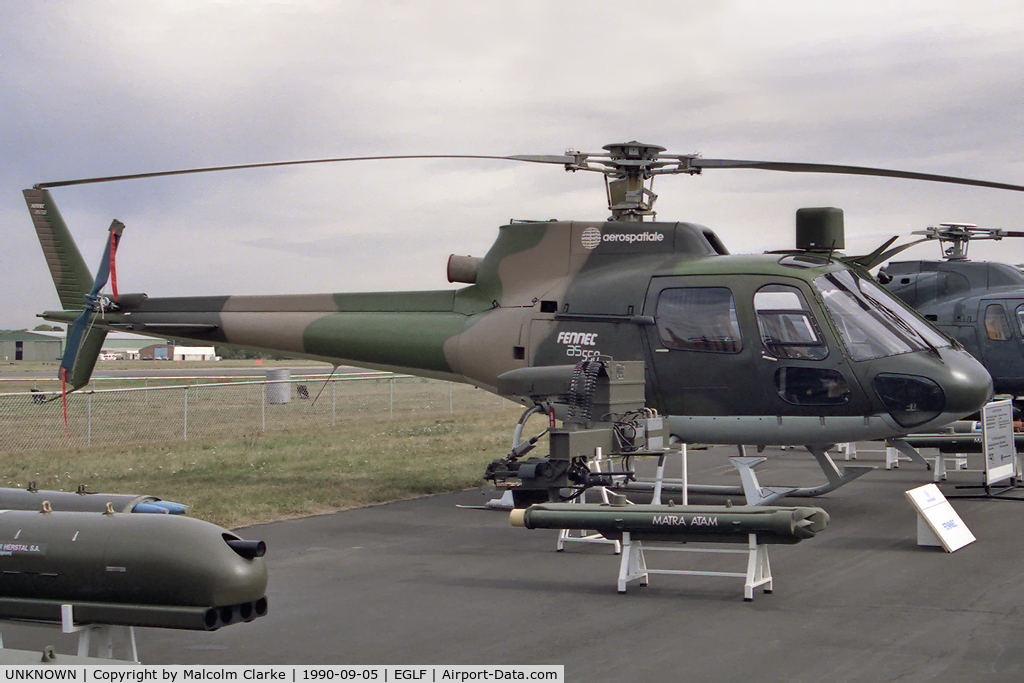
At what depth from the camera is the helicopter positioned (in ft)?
60.0

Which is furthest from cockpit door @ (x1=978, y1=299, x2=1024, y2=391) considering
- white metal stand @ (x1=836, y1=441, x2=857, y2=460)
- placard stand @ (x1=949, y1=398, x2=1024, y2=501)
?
placard stand @ (x1=949, y1=398, x2=1024, y2=501)

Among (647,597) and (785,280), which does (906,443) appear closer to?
(785,280)

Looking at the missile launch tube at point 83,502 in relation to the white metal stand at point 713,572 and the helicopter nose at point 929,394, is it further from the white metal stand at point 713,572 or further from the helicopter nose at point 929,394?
the helicopter nose at point 929,394

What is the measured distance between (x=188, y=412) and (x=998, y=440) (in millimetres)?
25496

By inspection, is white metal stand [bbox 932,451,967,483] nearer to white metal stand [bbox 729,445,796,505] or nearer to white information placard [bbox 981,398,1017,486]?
white information placard [bbox 981,398,1017,486]

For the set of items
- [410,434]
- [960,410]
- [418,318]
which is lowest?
[410,434]

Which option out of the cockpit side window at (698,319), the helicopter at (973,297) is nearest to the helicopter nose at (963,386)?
the cockpit side window at (698,319)

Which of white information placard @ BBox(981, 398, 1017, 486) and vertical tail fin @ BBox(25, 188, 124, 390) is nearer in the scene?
white information placard @ BBox(981, 398, 1017, 486)

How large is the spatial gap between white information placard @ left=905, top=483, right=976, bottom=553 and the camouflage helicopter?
112cm

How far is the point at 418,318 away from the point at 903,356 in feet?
22.1

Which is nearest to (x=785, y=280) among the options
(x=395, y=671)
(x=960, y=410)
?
(x=960, y=410)

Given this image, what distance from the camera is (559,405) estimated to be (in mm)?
11867

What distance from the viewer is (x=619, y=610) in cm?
824

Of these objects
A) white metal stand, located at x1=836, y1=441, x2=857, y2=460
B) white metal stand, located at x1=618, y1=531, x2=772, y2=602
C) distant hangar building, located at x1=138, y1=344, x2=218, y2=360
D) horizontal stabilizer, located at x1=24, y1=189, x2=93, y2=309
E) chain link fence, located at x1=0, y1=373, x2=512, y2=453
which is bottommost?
distant hangar building, located at x1=138, y1=344, x2=218, y2=360
